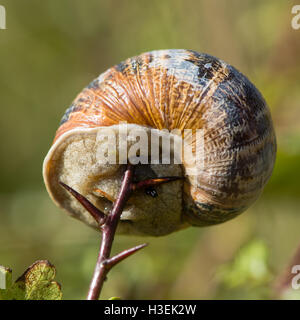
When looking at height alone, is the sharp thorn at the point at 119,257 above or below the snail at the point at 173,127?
below

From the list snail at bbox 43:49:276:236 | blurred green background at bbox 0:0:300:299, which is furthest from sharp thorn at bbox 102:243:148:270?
blurred green background at bbox 0:0:300:299

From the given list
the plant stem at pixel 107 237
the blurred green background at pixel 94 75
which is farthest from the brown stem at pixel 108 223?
the blurred green background at pixel 94 75

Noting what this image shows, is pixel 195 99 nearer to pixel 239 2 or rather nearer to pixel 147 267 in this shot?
pixel 147 267

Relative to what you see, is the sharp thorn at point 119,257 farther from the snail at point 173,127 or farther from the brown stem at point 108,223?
the snail at point 173,127

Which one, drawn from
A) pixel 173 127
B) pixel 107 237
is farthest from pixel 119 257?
pixel 173 127

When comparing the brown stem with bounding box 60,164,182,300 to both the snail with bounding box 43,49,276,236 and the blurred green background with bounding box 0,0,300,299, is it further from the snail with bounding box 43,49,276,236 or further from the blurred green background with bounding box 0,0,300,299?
the blurred green background with bounding box 0,0,300,299

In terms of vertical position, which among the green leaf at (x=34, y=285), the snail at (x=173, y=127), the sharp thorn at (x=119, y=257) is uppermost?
the snail at (x=173, y=127)
